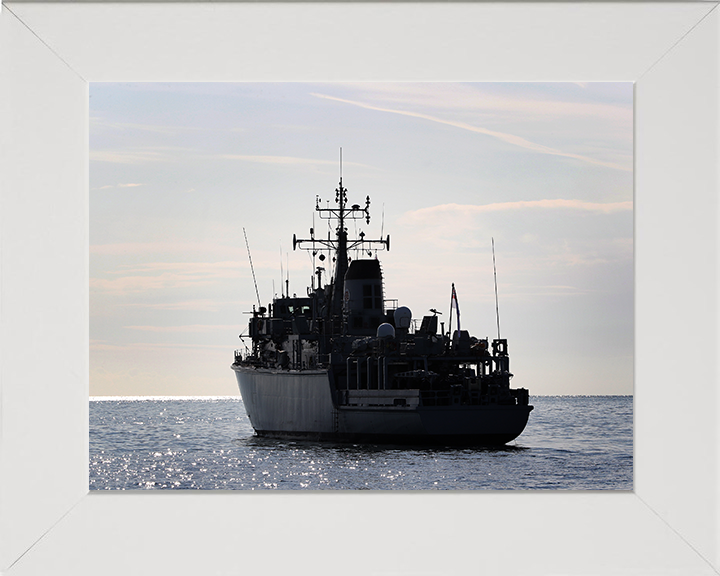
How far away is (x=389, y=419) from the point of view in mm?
21344

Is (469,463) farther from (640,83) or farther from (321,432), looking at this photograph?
(640,83)

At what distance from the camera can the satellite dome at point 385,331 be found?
23625mm

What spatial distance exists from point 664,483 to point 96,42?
414 cm

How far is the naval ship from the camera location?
21.2 metres

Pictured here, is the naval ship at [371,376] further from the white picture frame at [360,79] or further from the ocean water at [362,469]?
the white picture frame at [360,79]

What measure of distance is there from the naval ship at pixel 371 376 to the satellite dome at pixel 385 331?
0.9 inches

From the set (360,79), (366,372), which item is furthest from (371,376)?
(360,79)

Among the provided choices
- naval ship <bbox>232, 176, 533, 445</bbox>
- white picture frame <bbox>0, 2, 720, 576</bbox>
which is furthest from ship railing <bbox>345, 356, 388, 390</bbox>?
white picture frame <bbox>0, 2, 720, 576</bbox>

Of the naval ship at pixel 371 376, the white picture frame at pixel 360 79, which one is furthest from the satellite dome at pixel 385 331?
the white picture frame at pixel 360 79

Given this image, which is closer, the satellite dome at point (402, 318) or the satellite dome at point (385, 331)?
the satellite dome at point (385, 331)

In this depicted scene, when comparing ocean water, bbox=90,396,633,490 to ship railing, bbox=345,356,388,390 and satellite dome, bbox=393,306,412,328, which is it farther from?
satellite dome, bbox=393,306,412,328

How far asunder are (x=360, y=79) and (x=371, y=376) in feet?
52.9

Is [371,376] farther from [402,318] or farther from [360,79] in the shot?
[360,79]

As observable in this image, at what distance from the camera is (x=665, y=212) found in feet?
19.6
